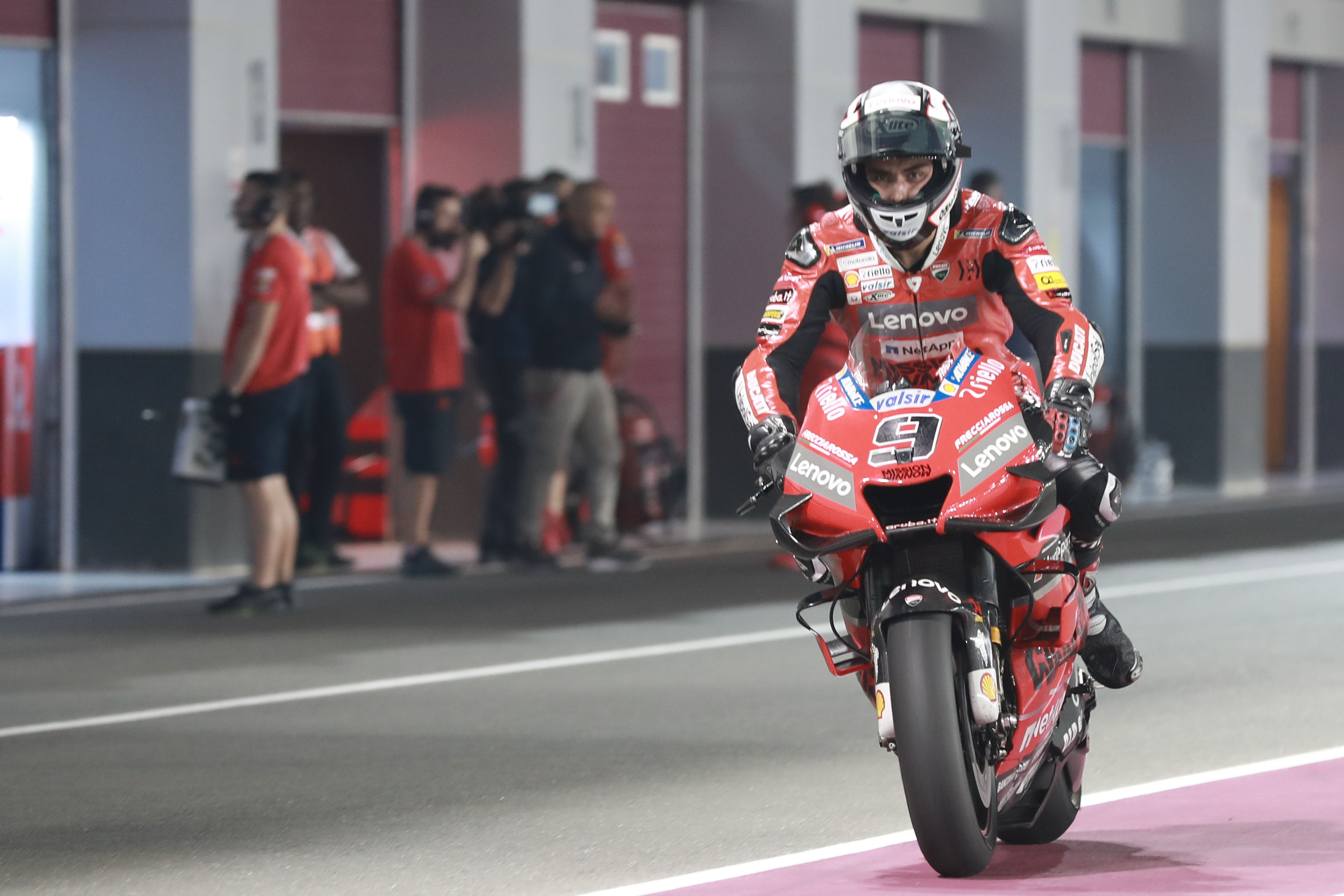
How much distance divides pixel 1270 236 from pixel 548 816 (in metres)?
20.5

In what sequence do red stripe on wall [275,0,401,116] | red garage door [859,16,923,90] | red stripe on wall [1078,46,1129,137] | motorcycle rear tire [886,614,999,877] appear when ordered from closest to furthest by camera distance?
1. motorcycle rear tire [886,614,999,877]
2. red stripe on wall [275,0,401,116]
3. red garage door [859,16,923,90]
4. red stripe on wall [1078,46,1129,137]

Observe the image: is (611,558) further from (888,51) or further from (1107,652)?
(1107,652)

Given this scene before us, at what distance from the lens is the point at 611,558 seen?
598 inches

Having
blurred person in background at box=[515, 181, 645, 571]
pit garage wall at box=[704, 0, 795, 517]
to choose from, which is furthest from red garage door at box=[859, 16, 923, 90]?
blurred person in background at box=[515, 181, 645, 571]

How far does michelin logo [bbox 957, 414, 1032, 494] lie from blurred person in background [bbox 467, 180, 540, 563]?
9.47 meters

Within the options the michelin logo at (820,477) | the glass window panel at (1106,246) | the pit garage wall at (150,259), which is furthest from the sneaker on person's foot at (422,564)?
the glass window panel at (1106,246)

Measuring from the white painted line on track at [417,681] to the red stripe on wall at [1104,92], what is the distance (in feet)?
42.6

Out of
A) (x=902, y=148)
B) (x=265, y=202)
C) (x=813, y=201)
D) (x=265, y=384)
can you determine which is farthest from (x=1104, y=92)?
(x=902, y=148)

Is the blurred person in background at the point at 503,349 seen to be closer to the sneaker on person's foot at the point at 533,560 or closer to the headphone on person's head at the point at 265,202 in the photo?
the sneaker on person's foot at the point at 533,560

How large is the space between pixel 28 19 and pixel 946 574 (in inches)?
420

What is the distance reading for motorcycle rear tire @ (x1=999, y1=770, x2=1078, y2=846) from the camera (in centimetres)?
662

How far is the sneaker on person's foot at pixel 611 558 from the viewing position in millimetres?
15141

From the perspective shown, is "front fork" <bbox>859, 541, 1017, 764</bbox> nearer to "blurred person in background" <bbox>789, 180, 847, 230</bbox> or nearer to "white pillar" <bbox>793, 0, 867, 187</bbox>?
"blurred person in background" <bbox>789, 180, 847, 230</bbox>

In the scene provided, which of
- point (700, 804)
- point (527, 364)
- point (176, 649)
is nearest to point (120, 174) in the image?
point (527, 364)
